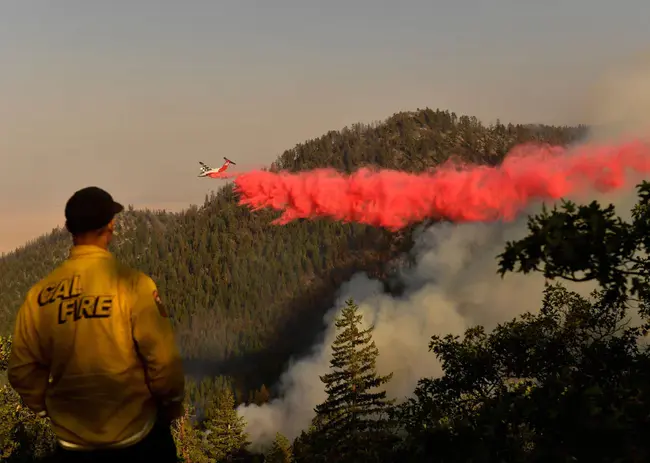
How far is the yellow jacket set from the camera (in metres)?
3.79

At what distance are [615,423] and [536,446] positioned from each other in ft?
3.76

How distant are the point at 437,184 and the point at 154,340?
63828 millimetres

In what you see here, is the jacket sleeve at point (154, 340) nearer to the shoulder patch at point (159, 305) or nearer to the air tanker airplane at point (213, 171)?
the shoulder patch at point (159, 305)

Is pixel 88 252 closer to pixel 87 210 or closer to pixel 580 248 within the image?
pixel 87 210

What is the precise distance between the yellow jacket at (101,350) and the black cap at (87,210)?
0.69 ft

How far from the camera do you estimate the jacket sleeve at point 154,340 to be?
379cm

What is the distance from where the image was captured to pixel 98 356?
3.77m

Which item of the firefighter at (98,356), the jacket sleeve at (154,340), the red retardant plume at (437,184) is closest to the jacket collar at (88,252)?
the firefighter at (98,356)

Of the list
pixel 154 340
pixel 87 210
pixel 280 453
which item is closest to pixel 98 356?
pixel 154 340

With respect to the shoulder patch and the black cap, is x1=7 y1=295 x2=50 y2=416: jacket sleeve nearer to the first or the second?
the black cap

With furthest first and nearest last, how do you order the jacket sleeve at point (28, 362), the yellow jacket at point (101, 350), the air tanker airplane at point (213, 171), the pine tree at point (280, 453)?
the pine tree at point (280, 453)
the air tanker airplane at point (213, 171)
the jacket sleeve at point (28, 362)
the yellow jacket at point (101, 350)

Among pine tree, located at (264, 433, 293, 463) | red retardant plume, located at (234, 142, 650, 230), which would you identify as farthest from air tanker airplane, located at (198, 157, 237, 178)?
pine tree, located at (264, 433, 293, 463)

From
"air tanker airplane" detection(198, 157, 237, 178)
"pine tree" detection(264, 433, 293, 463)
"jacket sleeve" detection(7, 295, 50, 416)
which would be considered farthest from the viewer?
"pine tree" detection(264, 433, 293, 463)

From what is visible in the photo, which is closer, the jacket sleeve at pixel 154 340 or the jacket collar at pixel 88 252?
the jacket sleeve at pixel 154 340
